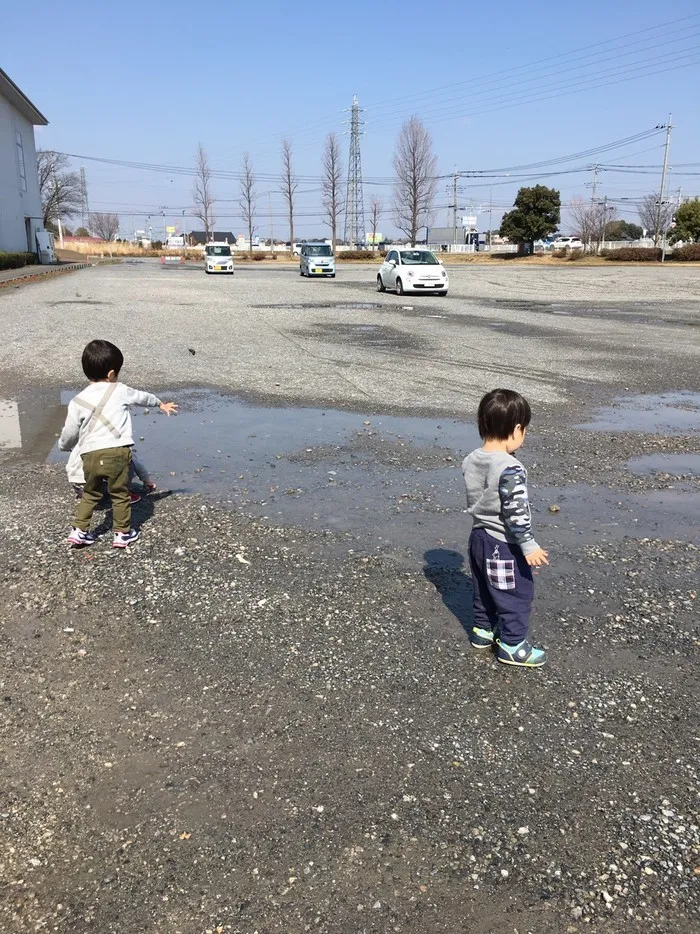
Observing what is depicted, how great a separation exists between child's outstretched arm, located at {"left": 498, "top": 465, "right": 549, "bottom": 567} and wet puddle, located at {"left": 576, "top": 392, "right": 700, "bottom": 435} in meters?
4.77

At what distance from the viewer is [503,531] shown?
336cm

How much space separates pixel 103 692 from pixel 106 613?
709 mm

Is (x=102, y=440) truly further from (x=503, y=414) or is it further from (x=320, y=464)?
(x=503, y=414)

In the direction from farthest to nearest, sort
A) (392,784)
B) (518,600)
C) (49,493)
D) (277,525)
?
1. (49,493)
2. (277,525)
3. (518,600)
4. (392,784)

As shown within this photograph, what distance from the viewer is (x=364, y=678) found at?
3219 mm

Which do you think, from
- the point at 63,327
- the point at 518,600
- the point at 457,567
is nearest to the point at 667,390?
the point at 457,567

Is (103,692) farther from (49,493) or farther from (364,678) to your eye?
(49,493)

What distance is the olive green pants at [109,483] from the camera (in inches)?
177

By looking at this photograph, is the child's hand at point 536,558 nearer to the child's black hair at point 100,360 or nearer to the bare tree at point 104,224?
the child's black hair at point 100,360

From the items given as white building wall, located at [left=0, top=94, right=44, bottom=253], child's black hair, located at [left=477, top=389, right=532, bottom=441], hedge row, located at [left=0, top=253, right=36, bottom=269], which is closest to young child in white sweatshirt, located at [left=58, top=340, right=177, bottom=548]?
child's black hair, located at [left=477, top=389, right=532, bottom=441]

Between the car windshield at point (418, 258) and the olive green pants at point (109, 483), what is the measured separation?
76.4ft

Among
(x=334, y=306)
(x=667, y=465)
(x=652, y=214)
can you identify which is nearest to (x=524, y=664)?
(x=667, y=465)

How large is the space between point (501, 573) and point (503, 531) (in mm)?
195

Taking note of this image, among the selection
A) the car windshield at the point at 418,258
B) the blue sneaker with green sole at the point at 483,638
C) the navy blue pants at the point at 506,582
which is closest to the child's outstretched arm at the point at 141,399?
the navy blue pants at the point at 506,582
